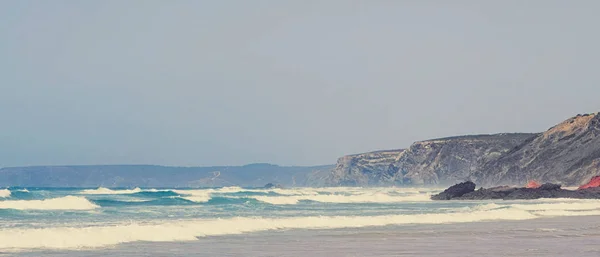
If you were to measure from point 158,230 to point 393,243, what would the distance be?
663 cm

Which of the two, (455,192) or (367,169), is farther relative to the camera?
(367,169)

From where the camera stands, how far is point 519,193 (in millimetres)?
66938

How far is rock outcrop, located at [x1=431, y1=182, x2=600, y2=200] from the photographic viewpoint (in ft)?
211

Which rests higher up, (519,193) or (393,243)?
(519,193)

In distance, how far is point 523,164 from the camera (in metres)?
109

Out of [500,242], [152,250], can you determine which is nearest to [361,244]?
[500,242]

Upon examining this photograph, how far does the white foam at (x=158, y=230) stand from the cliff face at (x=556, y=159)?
60906mm

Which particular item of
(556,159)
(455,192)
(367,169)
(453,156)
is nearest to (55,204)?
(455,192)

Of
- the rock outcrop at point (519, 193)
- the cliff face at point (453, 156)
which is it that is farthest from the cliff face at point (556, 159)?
the cliff face at point (453, 156)

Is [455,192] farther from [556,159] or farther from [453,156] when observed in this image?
[453,156]

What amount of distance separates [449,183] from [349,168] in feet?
175

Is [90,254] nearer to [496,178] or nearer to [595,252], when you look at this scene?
[595,252]

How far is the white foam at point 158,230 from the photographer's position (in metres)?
21.9

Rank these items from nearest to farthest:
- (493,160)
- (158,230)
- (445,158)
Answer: (158,230), (493,160), (445,158)
